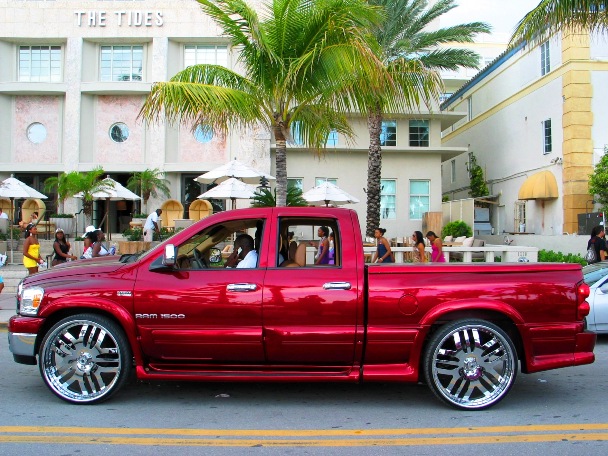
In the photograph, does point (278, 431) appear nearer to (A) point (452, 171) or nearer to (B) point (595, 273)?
(B) point (595, 273)

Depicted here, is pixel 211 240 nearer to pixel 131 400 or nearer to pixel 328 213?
pixel 328 213

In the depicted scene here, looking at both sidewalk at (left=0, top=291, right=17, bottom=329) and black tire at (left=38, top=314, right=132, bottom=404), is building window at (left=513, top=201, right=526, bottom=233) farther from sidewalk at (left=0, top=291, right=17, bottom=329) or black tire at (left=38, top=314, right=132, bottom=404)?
black tire at (left=38, top=314, right=132, bottom=404)

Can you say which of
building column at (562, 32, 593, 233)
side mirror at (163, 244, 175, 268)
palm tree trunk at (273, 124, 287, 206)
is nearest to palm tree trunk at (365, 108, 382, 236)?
building column at (562, 32, 593, 233)

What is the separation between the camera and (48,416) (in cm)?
524

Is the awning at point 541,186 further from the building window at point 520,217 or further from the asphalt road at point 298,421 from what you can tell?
the asphalt road at point 298,421

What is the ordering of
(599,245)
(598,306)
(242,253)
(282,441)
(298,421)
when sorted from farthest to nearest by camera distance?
(599,245) < (598,306) < (242,253) < (298,421) < (282,441)

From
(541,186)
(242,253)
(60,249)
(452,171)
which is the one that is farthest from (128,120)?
(242,253)

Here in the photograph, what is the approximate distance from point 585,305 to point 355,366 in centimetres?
217

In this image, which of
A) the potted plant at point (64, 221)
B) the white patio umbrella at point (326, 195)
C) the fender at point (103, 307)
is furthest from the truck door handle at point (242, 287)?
the potted plant at point (64, 221)

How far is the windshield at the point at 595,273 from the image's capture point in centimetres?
903

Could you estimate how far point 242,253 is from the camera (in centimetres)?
604

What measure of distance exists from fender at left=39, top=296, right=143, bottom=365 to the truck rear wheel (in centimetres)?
266

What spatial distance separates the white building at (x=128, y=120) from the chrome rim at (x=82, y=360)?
742 inches

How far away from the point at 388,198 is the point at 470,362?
66.3 ft
